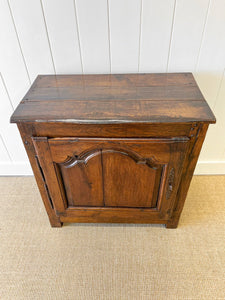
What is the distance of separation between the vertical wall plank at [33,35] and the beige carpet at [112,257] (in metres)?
0.89

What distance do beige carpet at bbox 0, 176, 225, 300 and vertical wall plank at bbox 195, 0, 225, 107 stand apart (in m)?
0.75

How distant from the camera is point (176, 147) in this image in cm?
95

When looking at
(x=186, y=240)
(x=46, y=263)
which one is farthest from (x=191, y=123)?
(x=46, y=263)

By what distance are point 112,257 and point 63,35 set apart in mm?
1196

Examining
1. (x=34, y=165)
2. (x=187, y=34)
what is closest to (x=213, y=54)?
(x=187, y=34)

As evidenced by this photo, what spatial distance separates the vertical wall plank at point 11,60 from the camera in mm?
1099

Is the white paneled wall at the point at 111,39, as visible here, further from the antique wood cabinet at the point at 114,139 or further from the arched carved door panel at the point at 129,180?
the arched carved door panel at the point at 129,180

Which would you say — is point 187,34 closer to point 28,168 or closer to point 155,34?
point 155,34

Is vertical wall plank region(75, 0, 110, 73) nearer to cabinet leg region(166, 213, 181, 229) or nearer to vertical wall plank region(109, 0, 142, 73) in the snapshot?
vertical wall plank region(109, 0, 142, 73)

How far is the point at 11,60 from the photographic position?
3.99ft

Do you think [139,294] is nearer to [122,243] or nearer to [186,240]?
[122,243]

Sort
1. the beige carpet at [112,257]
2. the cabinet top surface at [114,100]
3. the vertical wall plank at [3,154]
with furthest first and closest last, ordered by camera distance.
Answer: the vertical wall plank at [3,154] < the beige carpet at [112,257] < the cabinet top surface at [114,100]

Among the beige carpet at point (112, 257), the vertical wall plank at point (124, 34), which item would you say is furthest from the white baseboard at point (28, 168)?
the vertical wall plank at point (124, 34)

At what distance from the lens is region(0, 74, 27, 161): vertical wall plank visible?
1.36 metres
